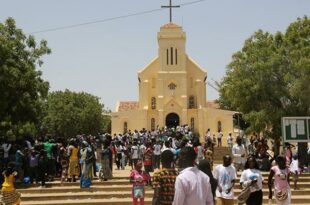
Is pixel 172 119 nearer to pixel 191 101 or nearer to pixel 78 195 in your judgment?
pixel 191 101

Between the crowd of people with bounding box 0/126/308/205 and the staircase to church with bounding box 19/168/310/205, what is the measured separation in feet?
1.35

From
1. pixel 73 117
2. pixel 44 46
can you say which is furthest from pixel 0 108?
pixel 73 117

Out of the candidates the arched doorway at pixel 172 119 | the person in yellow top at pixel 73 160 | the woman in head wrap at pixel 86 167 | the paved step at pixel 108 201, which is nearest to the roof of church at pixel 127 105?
the arched doorway at pixel 172 119

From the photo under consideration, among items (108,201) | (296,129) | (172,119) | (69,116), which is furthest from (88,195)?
(69,116)

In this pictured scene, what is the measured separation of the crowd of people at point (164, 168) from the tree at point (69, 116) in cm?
3733

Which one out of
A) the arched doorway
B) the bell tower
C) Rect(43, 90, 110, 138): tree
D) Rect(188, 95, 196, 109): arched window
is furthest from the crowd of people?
Rect(43, 90, 110, 138): tree

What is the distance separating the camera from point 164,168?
6660 millimetres

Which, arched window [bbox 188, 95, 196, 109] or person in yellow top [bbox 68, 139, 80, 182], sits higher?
arched window [bbox 188, 95, 196, 109]

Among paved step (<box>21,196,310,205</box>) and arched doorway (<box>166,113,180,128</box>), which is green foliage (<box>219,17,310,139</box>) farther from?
arched doorway (<box>166,113,180,128</box>)

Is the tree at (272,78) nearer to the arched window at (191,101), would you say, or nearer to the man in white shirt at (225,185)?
the man in white shirt at (225,185)

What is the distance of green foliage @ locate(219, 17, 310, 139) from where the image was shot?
2269 cm

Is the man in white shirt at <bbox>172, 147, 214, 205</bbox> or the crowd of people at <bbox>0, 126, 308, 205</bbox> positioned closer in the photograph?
the man in white shirt at <bbox>172, 147, 214, 205</bbox>

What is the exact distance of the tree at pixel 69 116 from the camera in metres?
60.5

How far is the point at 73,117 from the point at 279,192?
173 feet
